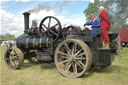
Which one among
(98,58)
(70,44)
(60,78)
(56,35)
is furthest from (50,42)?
(98,58)

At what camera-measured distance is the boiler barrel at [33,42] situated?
5.89 metres

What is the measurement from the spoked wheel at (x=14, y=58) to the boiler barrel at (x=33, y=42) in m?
0.32

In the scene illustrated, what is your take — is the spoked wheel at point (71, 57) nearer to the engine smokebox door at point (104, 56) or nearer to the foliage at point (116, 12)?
the engine smokebox door at point (104, 56)

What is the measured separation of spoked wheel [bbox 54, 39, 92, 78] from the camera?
4675 mm

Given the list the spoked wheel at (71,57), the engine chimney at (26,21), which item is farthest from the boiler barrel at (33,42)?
the spoked wheel at (71,57)

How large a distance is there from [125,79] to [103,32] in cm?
154

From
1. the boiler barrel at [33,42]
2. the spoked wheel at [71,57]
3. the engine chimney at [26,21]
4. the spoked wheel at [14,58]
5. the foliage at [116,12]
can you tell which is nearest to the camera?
the spoked wheel at [71,57]

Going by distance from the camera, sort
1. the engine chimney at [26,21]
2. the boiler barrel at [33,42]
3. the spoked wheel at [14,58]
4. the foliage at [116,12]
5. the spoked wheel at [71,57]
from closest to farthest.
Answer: the spoked wheel at [71,57] < the boiler barrel at [33,42] < the spoked wheel at [14,58] < the engine chimney at [26,21] < the foliage at [116,12]

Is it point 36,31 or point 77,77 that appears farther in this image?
point 36,31

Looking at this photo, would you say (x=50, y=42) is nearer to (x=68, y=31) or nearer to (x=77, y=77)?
(x=68, y=31)

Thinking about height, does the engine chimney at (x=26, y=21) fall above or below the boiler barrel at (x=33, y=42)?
above

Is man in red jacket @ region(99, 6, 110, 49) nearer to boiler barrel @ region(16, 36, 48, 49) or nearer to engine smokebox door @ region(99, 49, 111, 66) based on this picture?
engine smokebox door @ region(99, 49, 111, 66)

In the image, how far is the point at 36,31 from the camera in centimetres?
650

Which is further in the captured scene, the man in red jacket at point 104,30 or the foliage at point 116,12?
the foliage at point 116,12
